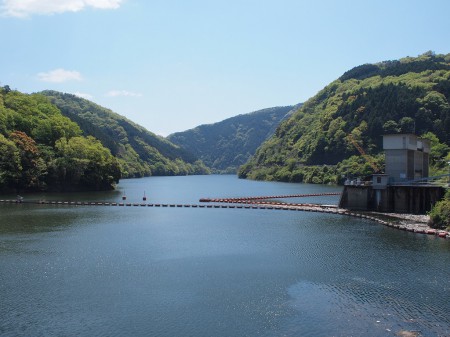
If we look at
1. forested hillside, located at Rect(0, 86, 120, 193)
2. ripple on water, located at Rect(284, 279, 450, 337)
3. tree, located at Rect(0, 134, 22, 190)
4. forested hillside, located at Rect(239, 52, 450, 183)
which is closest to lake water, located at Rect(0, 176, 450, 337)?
ripple on water, located at Rect(284, 279, 450, 337)

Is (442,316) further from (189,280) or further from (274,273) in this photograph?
(189,280)

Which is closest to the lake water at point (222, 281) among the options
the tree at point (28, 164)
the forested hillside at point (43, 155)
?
the forested hillside at point (43, 155)

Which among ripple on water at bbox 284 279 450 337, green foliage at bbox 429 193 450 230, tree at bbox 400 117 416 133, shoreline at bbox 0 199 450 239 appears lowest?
ripple on water at bbox 284 279 450 337

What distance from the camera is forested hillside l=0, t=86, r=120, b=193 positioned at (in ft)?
355

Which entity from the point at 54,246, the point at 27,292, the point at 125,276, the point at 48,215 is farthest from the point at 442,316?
the point at 48,215

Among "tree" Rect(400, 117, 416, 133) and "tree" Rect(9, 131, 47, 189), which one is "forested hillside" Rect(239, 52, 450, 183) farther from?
"tree" Rect(9, 131, 47, 189)

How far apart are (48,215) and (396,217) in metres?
52.3

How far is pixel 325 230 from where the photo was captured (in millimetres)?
56281

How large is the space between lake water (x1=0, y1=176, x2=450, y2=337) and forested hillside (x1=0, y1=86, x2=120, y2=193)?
53944mm

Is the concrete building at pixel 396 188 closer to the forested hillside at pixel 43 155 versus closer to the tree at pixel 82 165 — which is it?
the tree at pixel 82 165

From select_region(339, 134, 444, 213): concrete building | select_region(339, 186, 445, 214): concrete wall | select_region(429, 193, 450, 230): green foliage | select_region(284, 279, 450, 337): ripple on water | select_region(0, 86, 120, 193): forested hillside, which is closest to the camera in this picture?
select_region(284, 279, 450, 337): ripple on water

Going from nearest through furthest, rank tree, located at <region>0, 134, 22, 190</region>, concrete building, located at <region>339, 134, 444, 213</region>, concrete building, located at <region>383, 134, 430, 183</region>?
concrete building, located at <region>339, 134, 444, 213</region> → concrete building, located at <region>383, 134, 430, 183</region> → tree, located at <region>0, 134, 22, 190</region>

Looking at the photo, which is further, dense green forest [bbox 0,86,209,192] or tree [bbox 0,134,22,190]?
dense green forest [bbox 0,86,209,192]

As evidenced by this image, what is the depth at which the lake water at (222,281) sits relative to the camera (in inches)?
1007
